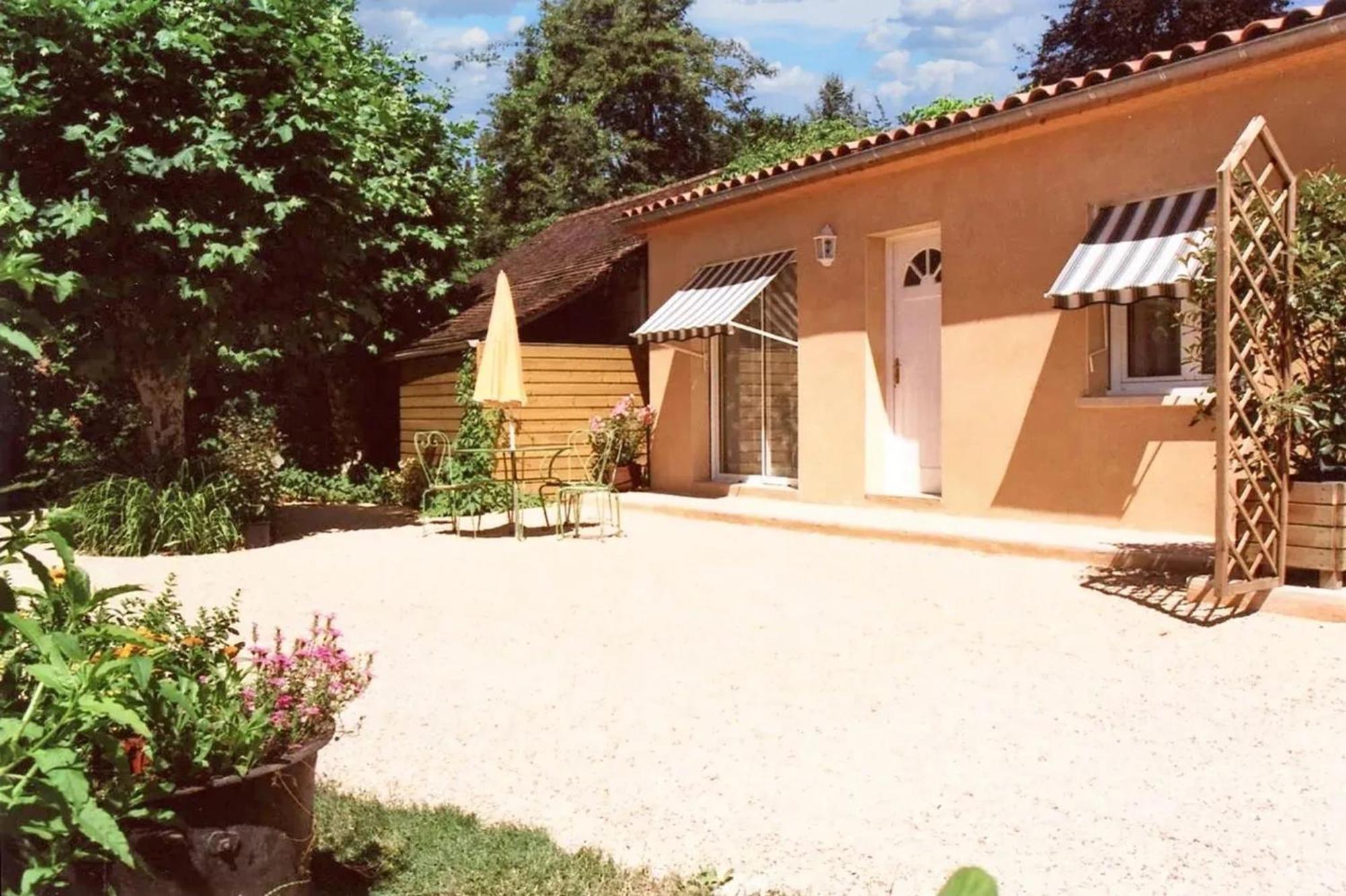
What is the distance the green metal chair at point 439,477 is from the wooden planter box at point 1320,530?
7.65 metres

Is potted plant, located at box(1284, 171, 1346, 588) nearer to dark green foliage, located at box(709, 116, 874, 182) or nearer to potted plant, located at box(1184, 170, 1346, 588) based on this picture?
potted plant, located at box(1184, 170, 1346, 588)

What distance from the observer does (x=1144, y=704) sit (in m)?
5.37

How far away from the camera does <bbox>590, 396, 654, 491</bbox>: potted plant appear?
50.0 feet

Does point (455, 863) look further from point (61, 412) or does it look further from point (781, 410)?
point (61, 412)

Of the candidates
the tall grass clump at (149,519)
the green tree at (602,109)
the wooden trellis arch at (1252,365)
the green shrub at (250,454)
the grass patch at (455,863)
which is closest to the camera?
the grass patch at (455,863)

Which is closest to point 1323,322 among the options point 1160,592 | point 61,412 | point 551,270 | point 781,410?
point 1160,592

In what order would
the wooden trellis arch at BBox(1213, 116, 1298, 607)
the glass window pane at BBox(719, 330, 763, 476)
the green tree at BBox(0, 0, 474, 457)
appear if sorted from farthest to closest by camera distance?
the glass window pane at BBox(719, 330, 763, 476)
the green tree at BBox(0, 0, 474, 457)
the wooden trellis arch at BBox(1213, 116, 1298, 607)

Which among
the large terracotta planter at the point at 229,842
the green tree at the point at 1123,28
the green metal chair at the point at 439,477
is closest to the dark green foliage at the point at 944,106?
the green tree at the point at 1123,28

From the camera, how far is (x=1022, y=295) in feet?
33.1

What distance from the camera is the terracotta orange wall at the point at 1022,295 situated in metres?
8.70

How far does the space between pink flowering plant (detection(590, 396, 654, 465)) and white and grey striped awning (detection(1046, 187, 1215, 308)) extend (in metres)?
7.04

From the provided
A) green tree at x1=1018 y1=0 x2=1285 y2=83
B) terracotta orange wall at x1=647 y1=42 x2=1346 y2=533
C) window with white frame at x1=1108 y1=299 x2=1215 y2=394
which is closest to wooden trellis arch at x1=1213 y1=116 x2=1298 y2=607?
terracotta orange wall at x1=647 y1=42 x2=1346 y2=533

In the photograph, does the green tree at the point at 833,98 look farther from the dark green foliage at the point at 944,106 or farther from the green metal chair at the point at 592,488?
the green metal chair at the point at 592,488

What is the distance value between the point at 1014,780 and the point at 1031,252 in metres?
6.57
